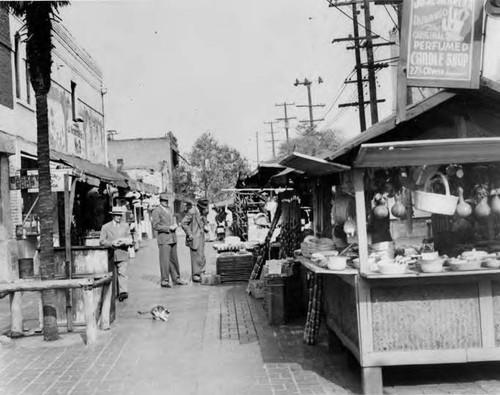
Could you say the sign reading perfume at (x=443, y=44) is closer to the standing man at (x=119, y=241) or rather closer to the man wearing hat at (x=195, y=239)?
the standing man at (x=119, y=241)

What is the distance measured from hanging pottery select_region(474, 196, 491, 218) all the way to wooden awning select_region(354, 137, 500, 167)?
0.89 metres

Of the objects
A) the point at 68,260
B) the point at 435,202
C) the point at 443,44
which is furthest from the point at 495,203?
the point at 68,260

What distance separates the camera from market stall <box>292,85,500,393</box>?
5.30 meters

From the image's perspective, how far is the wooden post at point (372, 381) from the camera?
17.6ft

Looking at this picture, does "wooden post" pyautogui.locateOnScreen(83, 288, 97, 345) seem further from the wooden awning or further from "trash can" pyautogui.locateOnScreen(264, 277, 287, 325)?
the wooden awning

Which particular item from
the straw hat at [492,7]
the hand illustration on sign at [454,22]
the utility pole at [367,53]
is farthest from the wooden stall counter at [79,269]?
the utility pole at [367,53]

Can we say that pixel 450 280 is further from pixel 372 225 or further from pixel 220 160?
pixel 220 160

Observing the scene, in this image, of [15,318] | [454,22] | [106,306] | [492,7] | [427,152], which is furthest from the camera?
[106,306]

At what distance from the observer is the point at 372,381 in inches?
211

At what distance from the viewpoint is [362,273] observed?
541 centimetres

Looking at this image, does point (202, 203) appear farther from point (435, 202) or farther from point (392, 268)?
point (392, 268)

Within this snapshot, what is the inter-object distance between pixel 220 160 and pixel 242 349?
4629cm

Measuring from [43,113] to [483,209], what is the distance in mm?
5632

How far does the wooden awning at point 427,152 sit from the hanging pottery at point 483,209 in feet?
2.92
